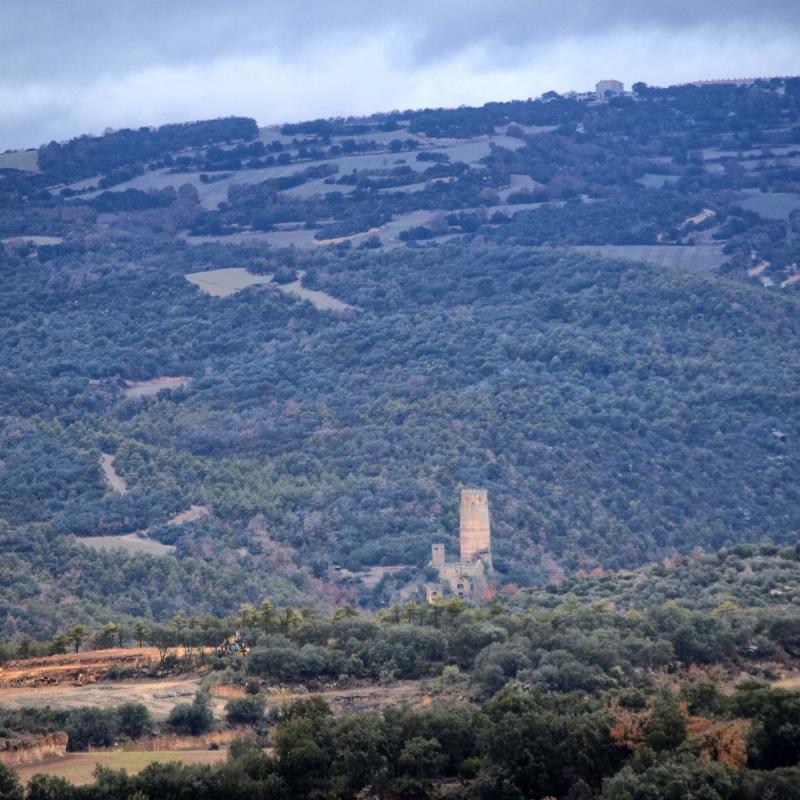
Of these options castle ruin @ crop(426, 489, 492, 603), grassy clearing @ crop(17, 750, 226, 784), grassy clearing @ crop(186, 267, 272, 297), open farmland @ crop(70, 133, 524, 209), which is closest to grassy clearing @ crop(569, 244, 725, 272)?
grassy clearing @ crop(186, 267, 272, 297)

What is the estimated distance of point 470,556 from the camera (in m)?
64.3

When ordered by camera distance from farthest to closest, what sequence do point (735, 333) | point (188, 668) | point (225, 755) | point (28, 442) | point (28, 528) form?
point (735, 333)
point (28, 442)
point (28, 528)
point (188, 668)
point (225, 755)

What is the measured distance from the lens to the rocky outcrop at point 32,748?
28.4 metres

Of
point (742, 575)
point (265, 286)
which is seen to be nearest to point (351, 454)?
point (265, 286)

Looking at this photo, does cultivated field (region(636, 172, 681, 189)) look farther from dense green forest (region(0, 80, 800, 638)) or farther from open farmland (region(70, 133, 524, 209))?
open farmland (region(70, 133, 524, 209))

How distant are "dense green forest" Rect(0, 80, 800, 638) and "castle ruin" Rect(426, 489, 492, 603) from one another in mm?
801

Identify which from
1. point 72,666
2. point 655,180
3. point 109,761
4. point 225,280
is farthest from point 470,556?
point 655,180

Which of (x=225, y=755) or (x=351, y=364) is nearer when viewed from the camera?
(x=225, y=755)

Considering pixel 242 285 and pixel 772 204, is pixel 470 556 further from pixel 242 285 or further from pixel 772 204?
pixel 772 204

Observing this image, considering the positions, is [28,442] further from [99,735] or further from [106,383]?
[99,735]

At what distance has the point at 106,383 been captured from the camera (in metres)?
86.2

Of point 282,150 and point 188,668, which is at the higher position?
point 282,150

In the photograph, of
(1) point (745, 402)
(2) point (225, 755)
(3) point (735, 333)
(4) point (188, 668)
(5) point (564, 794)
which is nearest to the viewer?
(5) point (564, 794)

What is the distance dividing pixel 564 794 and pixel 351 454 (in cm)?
5062
